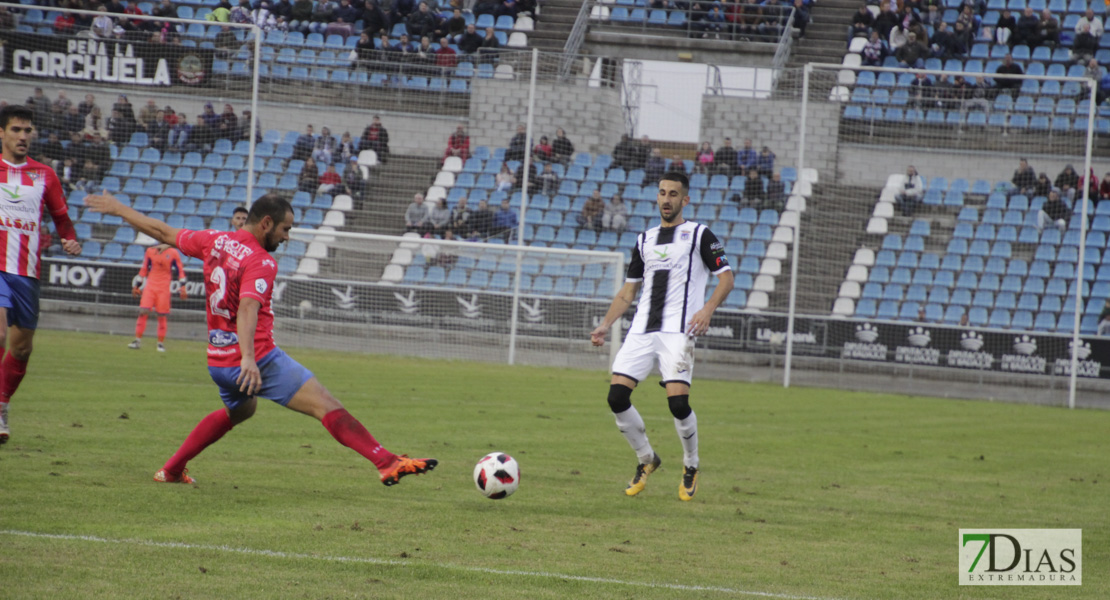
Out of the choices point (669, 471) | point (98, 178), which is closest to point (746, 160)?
point (98, 178)

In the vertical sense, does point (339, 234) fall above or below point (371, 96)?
below

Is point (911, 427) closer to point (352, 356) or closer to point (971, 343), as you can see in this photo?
point (971, 343)

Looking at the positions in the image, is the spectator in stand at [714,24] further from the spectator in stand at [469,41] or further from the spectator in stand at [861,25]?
the spectator in stand at [469,41]

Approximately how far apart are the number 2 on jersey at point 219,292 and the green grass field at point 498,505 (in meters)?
1.21

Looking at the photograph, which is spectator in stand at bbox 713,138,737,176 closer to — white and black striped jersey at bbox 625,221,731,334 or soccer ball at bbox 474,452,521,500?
white and black striped jersey at bbox 625,221,731,334

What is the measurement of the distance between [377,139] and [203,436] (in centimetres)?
1932

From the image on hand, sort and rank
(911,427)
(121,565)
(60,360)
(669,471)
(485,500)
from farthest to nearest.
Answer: (60,360) → (911,427) → (669,471) → (485,500) → (121,565)

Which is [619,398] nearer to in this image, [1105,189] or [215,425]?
[215,425]

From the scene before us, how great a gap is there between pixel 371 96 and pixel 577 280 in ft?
21.9

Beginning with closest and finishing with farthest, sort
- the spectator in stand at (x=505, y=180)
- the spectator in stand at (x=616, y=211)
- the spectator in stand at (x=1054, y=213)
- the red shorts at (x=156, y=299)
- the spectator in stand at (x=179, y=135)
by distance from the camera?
the red shorts at (x=156, y=299) → the spectator in stand at (x=1054, y=213) → the spectator in stand at (x=179, y=135) → the spectator in stand at (x=505, y=180) → the spectator in stand at (x=616, y=211)

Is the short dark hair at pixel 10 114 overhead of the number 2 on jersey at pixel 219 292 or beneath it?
overhead

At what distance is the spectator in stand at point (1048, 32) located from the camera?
30.6 meters

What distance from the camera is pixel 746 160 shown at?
25.5 meters

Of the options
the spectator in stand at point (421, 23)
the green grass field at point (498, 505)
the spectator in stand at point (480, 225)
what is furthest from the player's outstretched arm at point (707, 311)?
the spectator in stand at point (421, 23)
